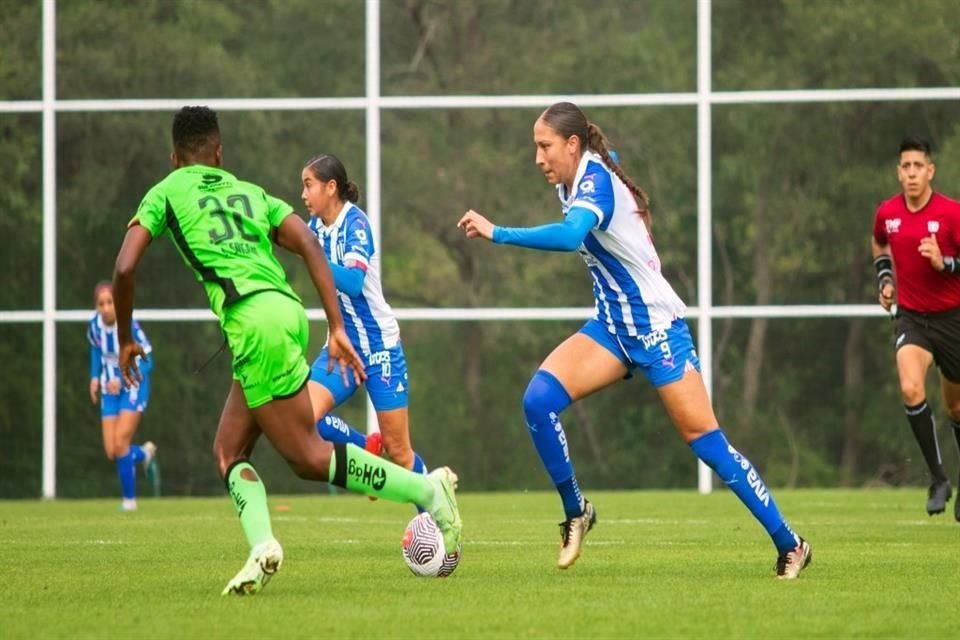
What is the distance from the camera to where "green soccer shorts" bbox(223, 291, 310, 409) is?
23.7 ft

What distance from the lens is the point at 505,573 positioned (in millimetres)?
8398

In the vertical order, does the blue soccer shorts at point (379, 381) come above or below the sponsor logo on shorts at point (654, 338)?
below

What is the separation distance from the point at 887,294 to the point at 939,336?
1.82ft

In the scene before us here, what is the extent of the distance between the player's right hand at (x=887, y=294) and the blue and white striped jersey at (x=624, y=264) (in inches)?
140

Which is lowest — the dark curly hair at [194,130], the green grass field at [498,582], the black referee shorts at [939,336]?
the green grass field at [498,582]

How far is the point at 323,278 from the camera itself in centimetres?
734

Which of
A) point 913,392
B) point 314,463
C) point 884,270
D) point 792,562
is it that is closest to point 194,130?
point 314,463

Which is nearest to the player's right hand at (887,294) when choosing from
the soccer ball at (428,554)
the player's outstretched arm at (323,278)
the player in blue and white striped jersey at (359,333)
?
the player in blue and white striped jersey at (359,333)

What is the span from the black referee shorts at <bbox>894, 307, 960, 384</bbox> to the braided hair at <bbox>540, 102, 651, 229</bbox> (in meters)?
4.06

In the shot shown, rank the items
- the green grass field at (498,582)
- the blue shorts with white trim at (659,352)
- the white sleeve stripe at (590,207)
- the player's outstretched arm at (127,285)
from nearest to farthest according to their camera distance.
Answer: the green grass field at (498,582) → the player's outstretched arm at (127,285) → the white sleeve stripe at (590,207) → the blue shorts with white trim at (659,352)

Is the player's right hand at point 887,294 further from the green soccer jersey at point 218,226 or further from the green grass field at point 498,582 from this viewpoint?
the green soccer jersey at point 218,226

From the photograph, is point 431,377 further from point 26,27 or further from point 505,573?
point 505,573

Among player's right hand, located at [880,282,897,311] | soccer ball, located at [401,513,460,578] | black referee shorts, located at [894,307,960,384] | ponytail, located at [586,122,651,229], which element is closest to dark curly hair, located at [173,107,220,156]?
ponytail, located at [586,122,651,229]

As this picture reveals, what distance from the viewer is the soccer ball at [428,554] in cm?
819
